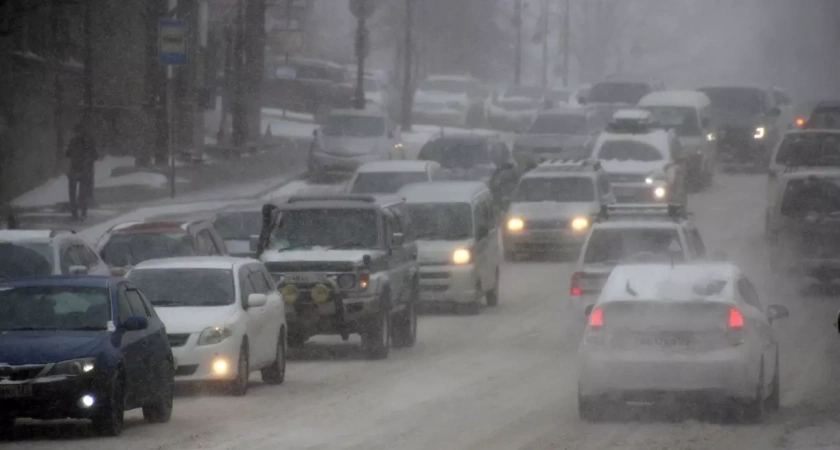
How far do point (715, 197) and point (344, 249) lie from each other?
26628mm

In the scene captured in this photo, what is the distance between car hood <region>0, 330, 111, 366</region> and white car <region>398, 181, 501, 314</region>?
13600 mm

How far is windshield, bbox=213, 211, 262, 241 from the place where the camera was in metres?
29.1

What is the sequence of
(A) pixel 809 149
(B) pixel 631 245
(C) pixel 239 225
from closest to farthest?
(B) pixel 631 245
(C) pixel 239 225
(A) pixel 809 149

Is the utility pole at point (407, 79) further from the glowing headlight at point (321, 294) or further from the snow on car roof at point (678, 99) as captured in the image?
the glowing headlight at point (321, 294)

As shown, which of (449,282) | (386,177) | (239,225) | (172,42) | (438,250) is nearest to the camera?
(449,282)

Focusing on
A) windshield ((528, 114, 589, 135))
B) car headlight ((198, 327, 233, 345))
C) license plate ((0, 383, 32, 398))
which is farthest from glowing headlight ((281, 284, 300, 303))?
windshield ((528, 114, 589, 135))

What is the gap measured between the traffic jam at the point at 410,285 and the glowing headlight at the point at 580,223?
0.03m

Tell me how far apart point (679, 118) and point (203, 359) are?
31.0 meters

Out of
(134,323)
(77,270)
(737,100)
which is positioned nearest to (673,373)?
(134,323)

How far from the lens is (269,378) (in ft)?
65.8

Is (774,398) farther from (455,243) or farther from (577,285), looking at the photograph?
(455,243)

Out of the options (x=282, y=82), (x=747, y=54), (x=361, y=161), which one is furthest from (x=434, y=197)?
(x=747, y=54)

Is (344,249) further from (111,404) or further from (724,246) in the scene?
(724,246)

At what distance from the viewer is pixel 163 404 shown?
53.3ft
